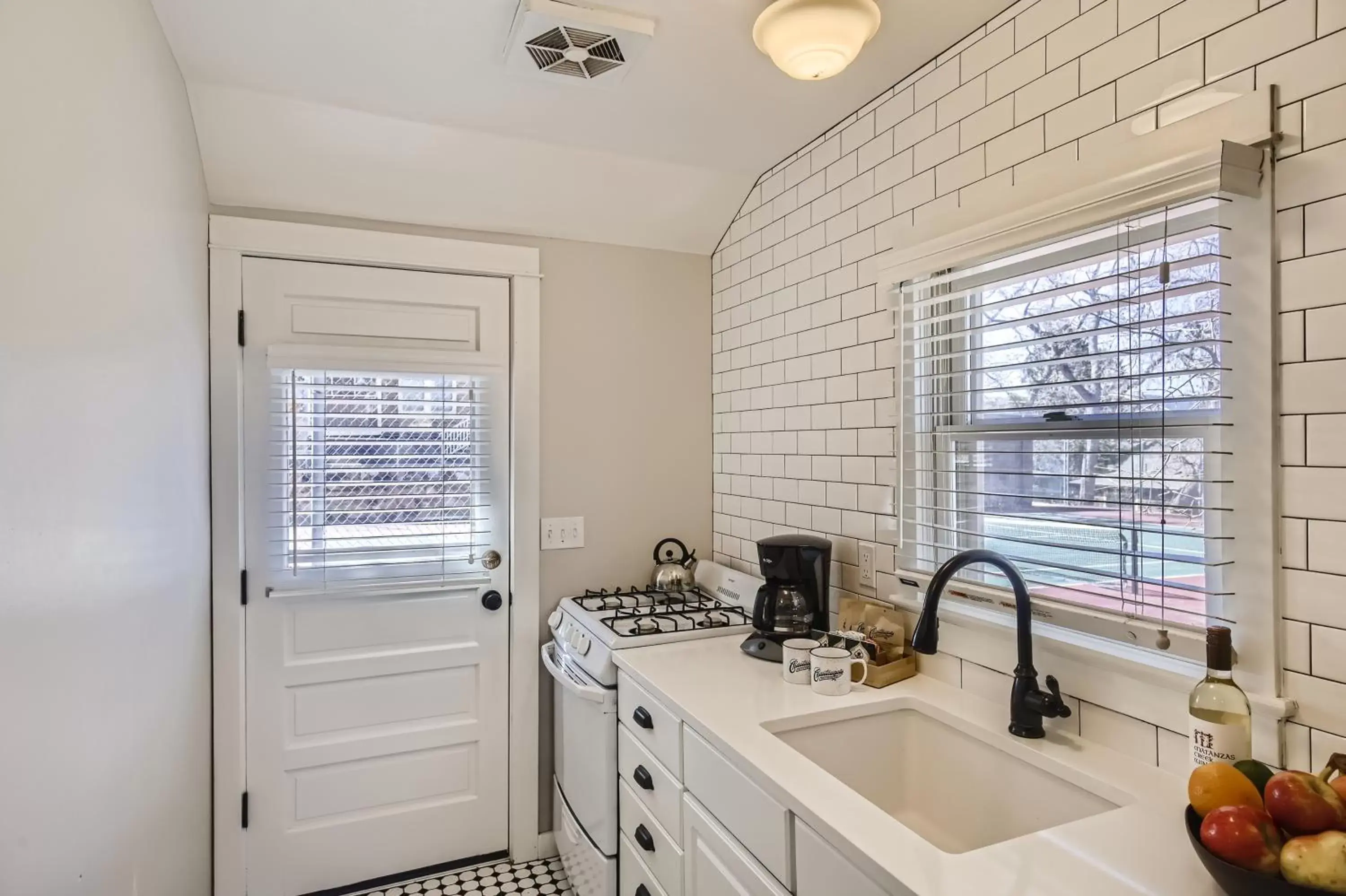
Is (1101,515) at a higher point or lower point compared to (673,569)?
higher

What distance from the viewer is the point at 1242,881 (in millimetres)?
900

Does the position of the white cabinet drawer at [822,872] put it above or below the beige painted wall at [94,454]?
below

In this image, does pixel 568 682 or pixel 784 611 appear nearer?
pixel 784 611

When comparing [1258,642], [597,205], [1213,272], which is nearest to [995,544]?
[1258,642]

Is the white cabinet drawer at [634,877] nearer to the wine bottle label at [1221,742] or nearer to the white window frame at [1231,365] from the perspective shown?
the white window frame at [1231,365]

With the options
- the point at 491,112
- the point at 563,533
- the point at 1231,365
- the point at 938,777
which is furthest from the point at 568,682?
the point at 1231,365

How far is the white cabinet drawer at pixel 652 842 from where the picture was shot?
1736 mm

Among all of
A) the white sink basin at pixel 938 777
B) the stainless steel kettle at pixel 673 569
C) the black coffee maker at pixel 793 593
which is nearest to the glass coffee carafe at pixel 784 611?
the black coffee maker at pixel 793 593

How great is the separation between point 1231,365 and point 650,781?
59.8 inches

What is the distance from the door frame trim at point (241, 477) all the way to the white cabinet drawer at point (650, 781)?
2.43ft

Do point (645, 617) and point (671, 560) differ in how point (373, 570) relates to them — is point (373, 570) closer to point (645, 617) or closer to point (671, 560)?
point (645, 617)

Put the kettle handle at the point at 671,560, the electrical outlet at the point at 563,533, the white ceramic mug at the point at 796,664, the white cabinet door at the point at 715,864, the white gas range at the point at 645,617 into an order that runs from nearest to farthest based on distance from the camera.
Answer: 1. the white cabinet door at the point at 715,864
2. the white ceramic mug at the point at 796,664
3. the white gas range at the point at 645,617
4. the electrical outlet at the point at 563,533
5. the kettle handle at the point at 671,560

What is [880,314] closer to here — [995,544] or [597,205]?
[995,544]

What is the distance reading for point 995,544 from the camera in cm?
178
